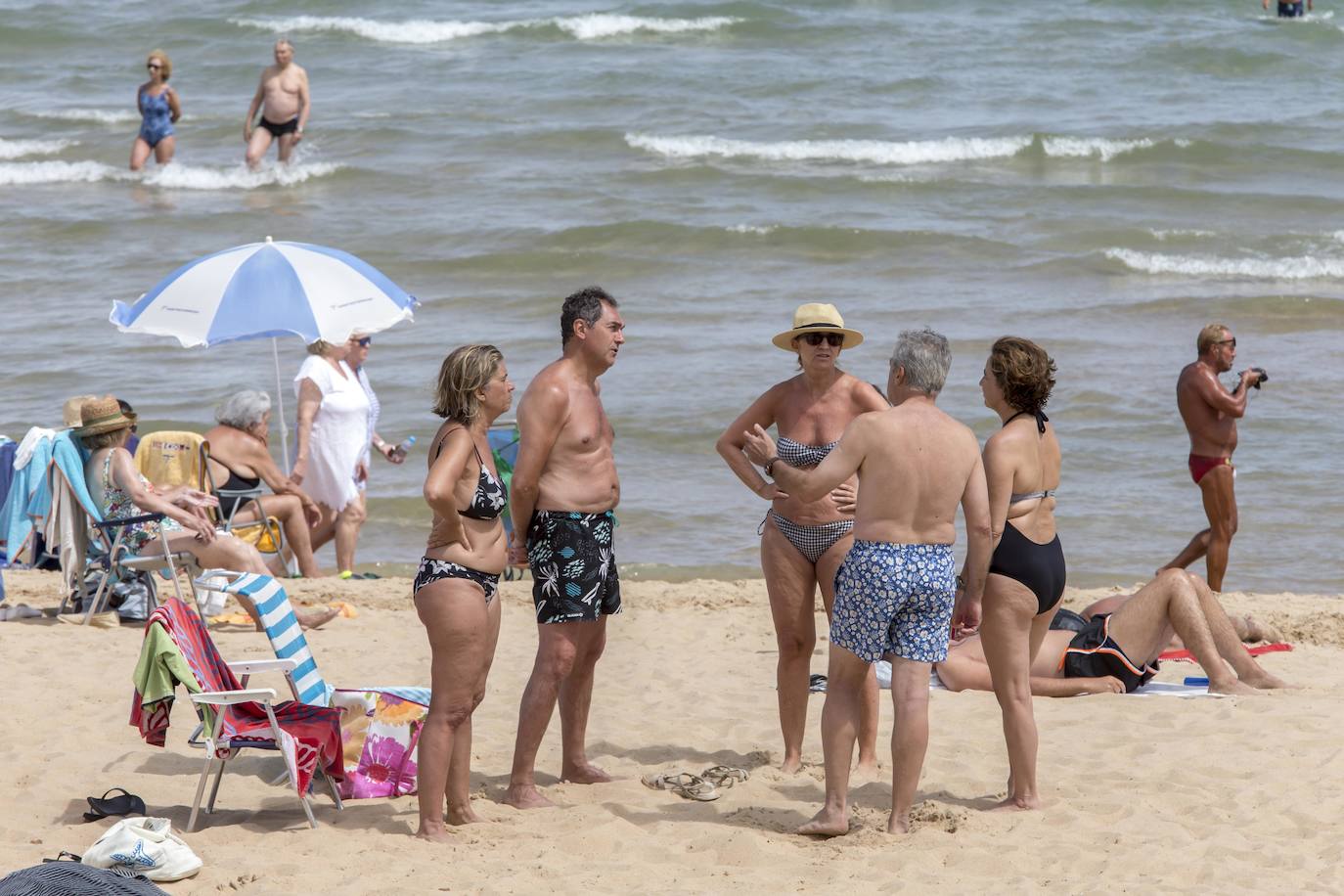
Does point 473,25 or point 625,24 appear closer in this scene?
point 625,24

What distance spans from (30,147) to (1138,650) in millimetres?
18974

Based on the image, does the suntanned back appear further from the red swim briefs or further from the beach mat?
the red swim briefs

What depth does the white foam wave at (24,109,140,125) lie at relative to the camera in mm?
22594

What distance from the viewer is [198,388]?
1238 centimetres

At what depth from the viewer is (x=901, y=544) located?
475cm

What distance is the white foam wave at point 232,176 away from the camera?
1948 cm

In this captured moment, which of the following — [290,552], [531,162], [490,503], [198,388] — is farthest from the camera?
[531,162]

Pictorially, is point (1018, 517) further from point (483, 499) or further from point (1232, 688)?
point (1232, 688)

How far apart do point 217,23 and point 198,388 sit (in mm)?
16506

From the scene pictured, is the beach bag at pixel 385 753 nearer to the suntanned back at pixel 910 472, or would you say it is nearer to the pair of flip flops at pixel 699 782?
the pair of flip flops at pixel 699 782

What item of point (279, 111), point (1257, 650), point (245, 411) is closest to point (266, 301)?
point (245, 411)

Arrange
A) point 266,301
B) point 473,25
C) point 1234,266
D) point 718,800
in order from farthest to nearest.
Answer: point 473,25
point 1234,266
point 266,301
point 718,800

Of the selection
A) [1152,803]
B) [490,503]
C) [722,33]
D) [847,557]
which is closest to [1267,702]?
[1152,803]

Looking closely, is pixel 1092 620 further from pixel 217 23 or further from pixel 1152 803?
pixel 217 23
